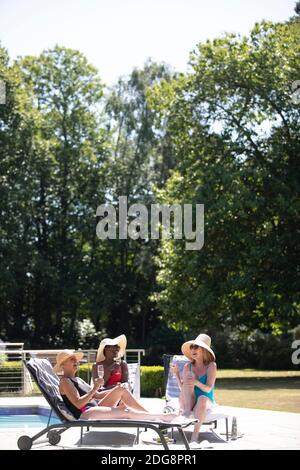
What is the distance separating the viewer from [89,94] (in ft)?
142

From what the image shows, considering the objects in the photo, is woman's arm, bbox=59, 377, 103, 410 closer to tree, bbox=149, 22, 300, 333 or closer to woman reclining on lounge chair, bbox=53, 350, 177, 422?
woman reclining on lounge chair, bbox=53, 350, 177, 422

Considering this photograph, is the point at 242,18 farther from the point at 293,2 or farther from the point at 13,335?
the point at 13,335

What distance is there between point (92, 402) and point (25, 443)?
3.60 feet

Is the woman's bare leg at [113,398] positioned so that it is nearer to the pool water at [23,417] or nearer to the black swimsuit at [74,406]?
the black swimsuit at [74,406]

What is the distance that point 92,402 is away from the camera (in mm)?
9844

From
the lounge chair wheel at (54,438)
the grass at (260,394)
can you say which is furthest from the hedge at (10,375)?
the lounge chair wheel at (54,438)

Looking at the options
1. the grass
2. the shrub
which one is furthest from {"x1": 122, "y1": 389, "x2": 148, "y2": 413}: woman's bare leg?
the shrub

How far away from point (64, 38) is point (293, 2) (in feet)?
47.0

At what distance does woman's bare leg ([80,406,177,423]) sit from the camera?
356 inches

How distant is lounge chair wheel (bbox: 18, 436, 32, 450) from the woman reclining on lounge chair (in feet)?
1.96

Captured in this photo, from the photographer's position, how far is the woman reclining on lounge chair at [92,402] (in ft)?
29.9

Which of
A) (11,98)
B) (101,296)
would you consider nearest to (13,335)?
(101,296)

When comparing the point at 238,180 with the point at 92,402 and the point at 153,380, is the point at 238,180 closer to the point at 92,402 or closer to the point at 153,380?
the point at 153,380

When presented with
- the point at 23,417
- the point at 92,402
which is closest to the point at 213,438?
the point at 92,402
